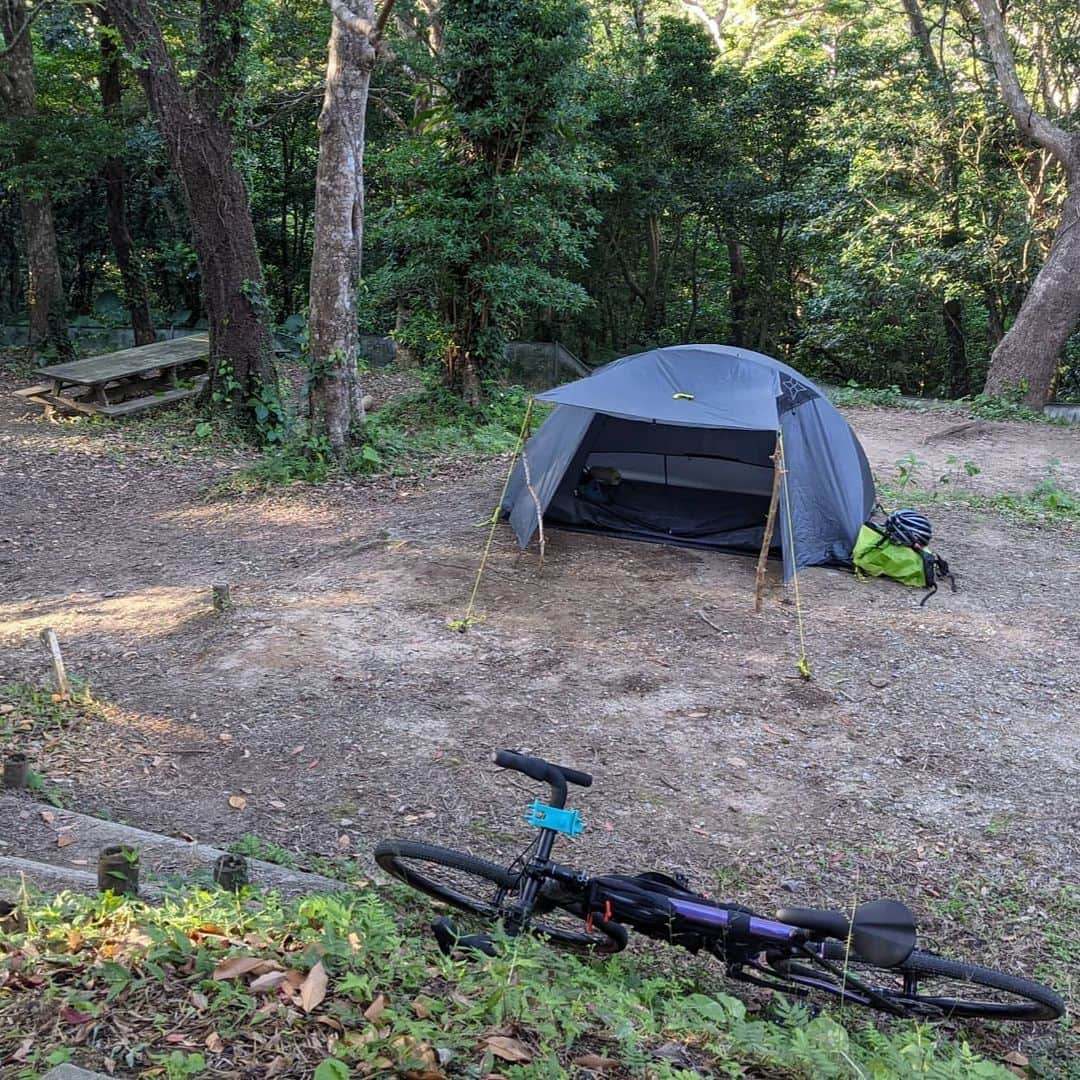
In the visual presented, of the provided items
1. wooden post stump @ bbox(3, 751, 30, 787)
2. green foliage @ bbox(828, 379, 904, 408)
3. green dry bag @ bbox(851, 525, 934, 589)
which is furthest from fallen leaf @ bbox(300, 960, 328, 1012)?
green foliage @ bbox(828, 379, 904, 408)

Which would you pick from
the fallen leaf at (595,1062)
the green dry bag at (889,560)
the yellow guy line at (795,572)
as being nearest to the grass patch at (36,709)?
the fallen leaf at (595,1062)

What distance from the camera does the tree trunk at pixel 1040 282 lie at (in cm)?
1266

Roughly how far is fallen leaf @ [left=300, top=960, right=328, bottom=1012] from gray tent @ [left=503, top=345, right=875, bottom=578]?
4.60 m

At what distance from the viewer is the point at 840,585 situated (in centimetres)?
682

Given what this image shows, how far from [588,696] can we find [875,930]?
2.70 metres

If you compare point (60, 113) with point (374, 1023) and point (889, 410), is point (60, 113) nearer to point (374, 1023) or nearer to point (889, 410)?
point (889, 410)

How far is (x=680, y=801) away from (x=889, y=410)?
1024cm

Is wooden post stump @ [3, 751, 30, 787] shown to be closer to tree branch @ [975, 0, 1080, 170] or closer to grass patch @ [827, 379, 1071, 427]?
grass patch @ [827, 379, 1071, 427]

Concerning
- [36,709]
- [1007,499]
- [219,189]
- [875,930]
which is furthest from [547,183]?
[875,930]

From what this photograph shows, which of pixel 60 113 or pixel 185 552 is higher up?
pixel 60 113

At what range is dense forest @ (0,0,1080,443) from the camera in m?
10.0

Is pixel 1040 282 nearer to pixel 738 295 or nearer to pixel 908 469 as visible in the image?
pixel 908 469

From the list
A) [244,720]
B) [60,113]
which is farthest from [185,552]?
[60,113]

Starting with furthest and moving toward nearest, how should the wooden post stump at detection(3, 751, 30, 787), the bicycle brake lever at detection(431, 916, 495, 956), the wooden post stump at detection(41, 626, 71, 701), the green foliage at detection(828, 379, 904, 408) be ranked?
the green foliage at detection(828, 379, 904, 408), the wooden post stump at detection(41, 626, 71, 701), the wooden post stump at detection(3, 751, 30, 787), the bicycle brake lever at detection(431, 916, 495, 956)
